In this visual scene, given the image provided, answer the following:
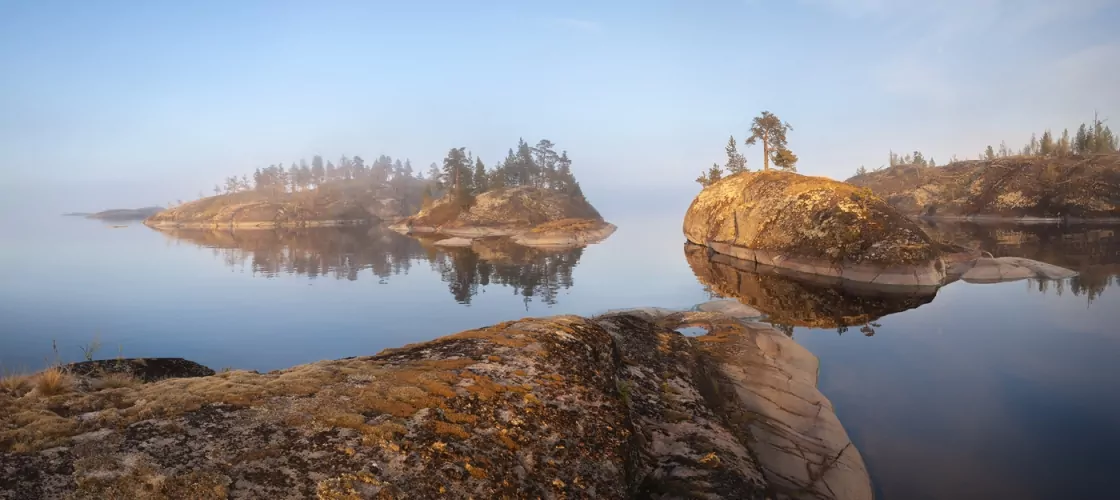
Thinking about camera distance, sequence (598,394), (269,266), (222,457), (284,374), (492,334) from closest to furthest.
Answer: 1. (222,457)
2. (284,374)
3. (598,394)
4. (492,334)
5. (269,266)

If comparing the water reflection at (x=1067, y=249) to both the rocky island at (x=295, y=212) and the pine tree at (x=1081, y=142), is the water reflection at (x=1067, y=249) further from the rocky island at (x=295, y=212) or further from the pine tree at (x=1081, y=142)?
the rocky island at (x=295, y=212)

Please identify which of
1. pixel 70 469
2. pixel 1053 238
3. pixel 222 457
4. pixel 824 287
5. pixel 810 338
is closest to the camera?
pixel 70 469

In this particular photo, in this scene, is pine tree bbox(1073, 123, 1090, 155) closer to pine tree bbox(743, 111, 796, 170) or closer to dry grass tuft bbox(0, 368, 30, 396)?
pine tree bbox(743, 111, 796, 170)

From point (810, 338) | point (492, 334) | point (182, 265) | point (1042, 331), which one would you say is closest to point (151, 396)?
point (492, 334)

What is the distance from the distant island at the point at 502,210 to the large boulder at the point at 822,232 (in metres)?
33.5

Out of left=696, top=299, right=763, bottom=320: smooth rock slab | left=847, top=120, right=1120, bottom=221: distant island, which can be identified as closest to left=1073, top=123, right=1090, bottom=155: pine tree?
left=847, top=120, right=1120, bottom=221: distant island

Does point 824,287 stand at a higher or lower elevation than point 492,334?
lower

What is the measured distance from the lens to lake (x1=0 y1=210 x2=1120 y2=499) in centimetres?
1476

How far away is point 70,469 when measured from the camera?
5.28 meters

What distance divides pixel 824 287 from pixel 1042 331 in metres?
14.2

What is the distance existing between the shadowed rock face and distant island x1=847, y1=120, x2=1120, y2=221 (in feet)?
427

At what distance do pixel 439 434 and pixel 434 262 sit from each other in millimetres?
56555

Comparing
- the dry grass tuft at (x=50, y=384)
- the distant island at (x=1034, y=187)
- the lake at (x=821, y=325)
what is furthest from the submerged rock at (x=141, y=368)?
the distant island at (x=1034, y=187)

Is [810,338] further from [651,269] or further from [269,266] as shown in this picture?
[269,266]
